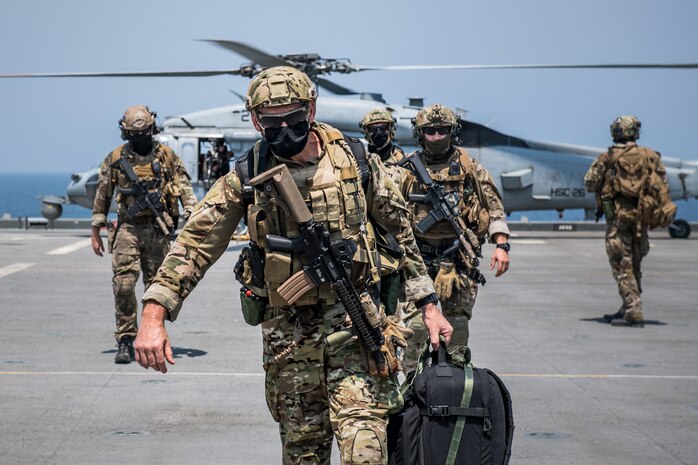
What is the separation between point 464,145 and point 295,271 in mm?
22217

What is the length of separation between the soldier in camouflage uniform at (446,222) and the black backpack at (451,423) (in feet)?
8.98

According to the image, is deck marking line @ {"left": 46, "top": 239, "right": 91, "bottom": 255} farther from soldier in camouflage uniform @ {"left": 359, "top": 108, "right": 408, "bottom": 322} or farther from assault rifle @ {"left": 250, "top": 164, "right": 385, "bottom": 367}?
assault rifle @ {"left": 250, "top": 164, "right": 385, "bottom": 367}

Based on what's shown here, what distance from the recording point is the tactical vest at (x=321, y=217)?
4555 mm

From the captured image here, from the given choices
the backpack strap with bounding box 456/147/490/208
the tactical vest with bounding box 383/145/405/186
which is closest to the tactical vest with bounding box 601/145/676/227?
the tactical vest with bounding box 383/145/405/186

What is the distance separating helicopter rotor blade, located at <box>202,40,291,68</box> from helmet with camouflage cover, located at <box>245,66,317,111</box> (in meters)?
14.3

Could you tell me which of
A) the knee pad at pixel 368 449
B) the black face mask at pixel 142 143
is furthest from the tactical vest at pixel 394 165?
the knee pad at pixel 368 449

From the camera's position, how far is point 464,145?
2648 cm

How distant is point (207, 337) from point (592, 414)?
14.0ft

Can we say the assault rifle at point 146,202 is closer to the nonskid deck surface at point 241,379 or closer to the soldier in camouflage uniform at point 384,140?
the nonskid deck surface at point 241,379

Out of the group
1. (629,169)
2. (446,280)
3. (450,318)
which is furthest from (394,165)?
(629,169)

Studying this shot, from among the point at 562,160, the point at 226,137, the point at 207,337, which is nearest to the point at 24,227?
the point at 226,137

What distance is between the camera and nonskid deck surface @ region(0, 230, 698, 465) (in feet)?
21.6

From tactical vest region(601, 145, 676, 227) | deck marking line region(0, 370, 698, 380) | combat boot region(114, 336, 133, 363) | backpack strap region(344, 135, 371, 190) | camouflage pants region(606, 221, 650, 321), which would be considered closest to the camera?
backpack strap region(344, 135, 371, 190)

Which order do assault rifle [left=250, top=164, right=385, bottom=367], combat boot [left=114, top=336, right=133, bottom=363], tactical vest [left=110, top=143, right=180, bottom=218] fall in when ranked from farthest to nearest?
tactical vest [left=110, top=143, right=180, bottom=218] < combat boot [left=114, top=336, right=133, bottom=363] < assault rifle [left=250, top=164, right=385, bottom=367]
